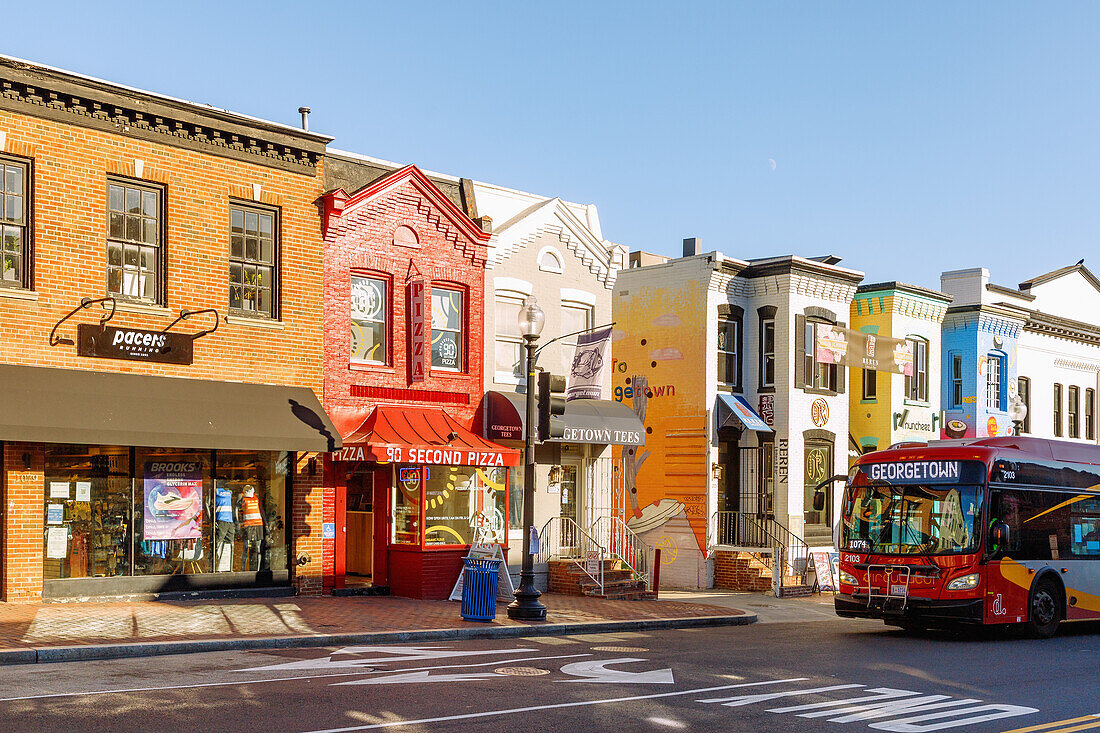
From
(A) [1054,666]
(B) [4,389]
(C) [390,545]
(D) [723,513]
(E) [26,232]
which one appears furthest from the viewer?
(D) [723,513]

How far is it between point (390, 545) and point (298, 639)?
6910mm

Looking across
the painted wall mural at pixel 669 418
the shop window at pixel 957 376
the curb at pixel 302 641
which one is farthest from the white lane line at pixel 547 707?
the shop window at pixel 957 376

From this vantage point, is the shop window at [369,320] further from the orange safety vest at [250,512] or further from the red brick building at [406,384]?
the orange safety vest at [250,512]

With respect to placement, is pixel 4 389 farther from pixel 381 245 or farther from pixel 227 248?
pixel 381 245

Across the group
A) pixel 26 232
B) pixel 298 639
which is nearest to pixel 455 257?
pixel 26 232

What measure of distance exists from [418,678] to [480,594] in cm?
540

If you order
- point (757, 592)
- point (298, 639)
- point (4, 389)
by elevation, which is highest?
point (4, 389)

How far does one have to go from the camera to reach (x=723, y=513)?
2962 centimetres

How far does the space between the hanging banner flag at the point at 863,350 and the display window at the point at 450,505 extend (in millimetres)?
10834

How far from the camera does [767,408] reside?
97.1 ft

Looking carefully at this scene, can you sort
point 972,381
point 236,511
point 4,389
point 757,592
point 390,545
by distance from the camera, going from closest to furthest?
point 4,389
point 236,511
point 390,545
point 757,592
point 972,381

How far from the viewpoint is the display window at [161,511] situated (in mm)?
17500

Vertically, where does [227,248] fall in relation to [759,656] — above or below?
above

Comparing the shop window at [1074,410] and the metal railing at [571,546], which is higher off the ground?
the shop window at [1074,410]
